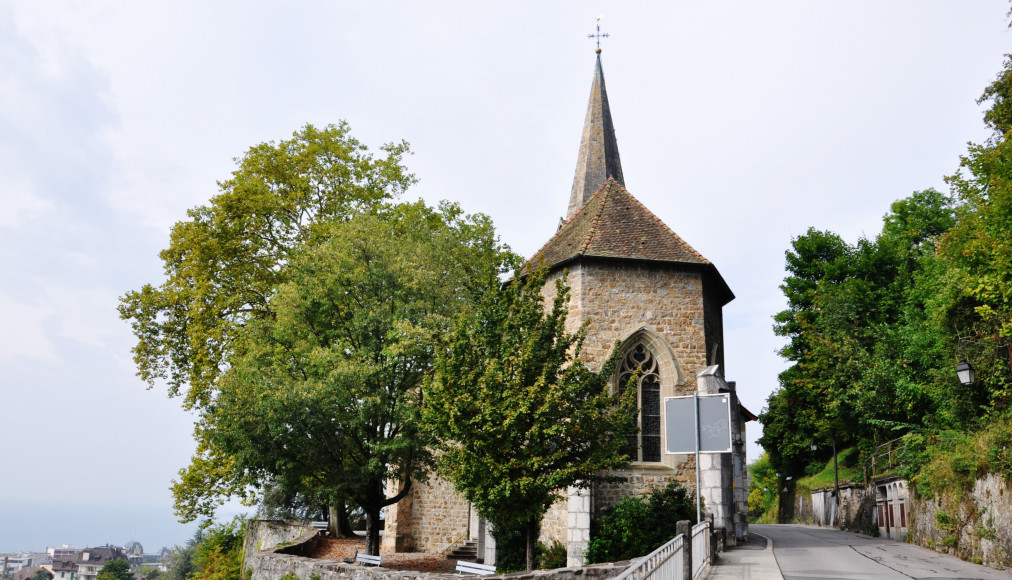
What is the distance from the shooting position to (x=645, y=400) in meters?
16.2

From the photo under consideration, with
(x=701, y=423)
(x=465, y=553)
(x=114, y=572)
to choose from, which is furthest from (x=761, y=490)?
(x=114, y=572)

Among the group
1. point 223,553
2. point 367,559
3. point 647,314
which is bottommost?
point 223,553

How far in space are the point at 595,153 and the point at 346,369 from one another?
54.2 ft

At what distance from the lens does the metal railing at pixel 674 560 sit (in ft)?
19.6

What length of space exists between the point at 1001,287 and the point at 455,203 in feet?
54.0

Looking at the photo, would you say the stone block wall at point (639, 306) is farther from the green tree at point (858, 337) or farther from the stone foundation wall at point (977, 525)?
the green tree at point (858, 337)

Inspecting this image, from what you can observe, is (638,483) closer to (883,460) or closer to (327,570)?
(327,570)

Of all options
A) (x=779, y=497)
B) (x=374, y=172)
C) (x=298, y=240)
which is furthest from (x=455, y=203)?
(x=779, y=497)

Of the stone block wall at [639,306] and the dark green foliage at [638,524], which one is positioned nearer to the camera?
the dark green foliage at [638,524]

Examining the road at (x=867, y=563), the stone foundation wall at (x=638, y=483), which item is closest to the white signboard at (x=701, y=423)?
the road at (x=867, y=563)

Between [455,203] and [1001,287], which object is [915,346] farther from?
[455,203]

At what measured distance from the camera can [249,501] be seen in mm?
18875

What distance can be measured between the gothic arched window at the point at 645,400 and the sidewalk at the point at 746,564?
273cm

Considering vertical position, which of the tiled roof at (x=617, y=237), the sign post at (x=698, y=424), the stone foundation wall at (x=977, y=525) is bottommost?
the stone foundation wall at (x=977, y=525)
